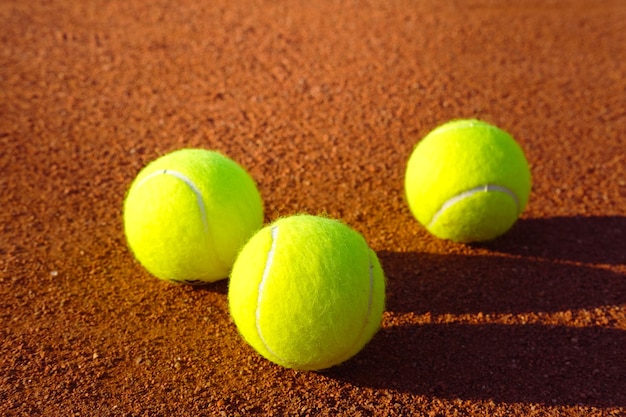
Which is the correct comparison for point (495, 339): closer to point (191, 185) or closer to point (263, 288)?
point (263, 288)

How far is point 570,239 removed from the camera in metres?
4.82

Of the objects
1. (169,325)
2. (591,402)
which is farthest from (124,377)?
(591,402)

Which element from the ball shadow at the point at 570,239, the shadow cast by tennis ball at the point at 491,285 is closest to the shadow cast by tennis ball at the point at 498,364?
the shadow cast by tennis ball at the point at 491,285

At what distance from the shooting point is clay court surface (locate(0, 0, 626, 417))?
11.8 feet

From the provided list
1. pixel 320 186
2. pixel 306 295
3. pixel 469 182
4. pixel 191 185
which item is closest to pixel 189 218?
pixel 191 185

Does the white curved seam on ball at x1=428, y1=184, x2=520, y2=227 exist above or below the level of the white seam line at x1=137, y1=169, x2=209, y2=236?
below

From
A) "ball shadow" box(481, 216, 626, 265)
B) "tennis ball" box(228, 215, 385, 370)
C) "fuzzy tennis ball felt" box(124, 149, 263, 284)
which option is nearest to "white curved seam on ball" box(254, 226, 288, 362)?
"tennis ball" box(228, 215, 385, 370)

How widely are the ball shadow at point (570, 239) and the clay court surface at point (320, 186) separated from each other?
2 centimetres

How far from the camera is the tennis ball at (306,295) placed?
3.30 meters

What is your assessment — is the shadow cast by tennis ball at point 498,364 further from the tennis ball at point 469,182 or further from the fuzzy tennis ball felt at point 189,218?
the fuzzy tennis ball felt at point 189,218

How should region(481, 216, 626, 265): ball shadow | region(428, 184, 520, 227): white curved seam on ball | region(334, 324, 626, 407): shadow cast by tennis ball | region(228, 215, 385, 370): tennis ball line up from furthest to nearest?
region(481, 216, 626, 265): ball shadow → region(428, 184, 520, 227): white curved seam on ball → region(334, 324, 626, 407): shadow cast by tennis ball → region(228, 215, 385, 370): tennis ball

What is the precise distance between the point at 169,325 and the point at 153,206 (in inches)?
25.7

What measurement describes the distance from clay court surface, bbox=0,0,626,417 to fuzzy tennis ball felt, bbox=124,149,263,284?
0.28 meters

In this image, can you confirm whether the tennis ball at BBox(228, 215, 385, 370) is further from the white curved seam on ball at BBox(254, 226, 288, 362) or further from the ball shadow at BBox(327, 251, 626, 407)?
the ball shadow at BBox(327, 251, 626, 407)
